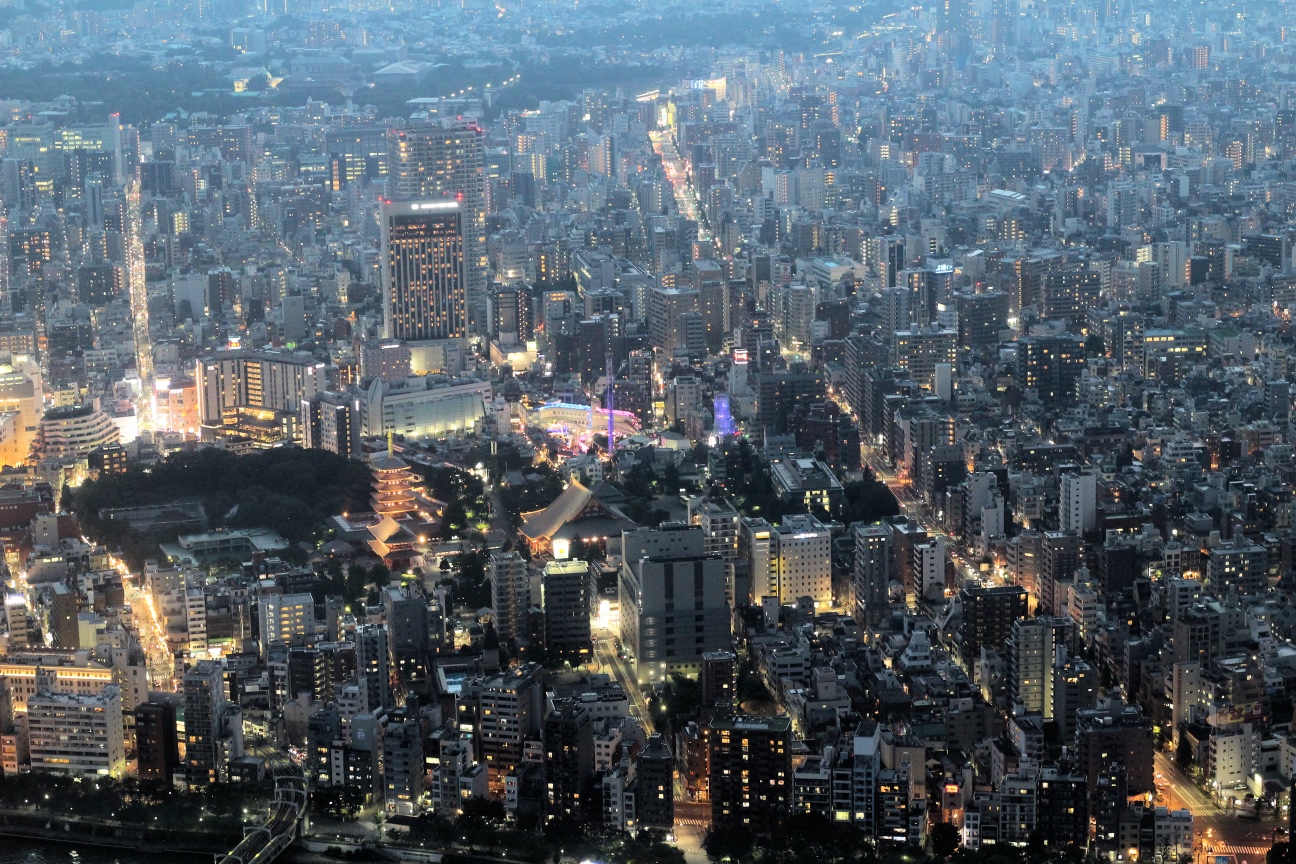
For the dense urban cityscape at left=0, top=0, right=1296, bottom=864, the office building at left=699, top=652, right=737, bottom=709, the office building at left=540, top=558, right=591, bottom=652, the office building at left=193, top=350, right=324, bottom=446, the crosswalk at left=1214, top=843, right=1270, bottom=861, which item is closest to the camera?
the crosswalk at left=1214, top=843, right=1270, bottom=861

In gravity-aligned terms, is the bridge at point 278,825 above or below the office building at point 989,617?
below

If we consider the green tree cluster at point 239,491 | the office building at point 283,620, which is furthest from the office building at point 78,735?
the green tree cluster at point 239,491

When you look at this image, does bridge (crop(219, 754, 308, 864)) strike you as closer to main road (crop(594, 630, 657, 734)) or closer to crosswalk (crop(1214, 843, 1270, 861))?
main road (crop(594, 630, 657, 734))

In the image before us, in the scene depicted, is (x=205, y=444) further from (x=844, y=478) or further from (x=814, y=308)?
(x=814, y=308)

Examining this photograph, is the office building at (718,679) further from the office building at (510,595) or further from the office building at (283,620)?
the office building at (283,620)

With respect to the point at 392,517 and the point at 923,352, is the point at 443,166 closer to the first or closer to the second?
the point at 923,352

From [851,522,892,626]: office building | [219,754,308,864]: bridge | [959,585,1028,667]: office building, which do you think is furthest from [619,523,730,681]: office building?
[219,754,308,864]: bridge

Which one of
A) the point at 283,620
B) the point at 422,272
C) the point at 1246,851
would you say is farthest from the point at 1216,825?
the point at 422,272
